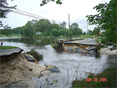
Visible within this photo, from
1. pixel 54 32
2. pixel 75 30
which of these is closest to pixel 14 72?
pixel 54 32

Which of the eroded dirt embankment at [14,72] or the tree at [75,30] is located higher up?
the tree at [75,30]

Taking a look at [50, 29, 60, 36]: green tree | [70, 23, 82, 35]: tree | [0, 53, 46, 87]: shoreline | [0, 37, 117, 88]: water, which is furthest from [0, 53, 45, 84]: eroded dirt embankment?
[70, 23, 82, 35]: tree

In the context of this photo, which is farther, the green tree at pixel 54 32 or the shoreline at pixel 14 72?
the green tree at pixel 54 32

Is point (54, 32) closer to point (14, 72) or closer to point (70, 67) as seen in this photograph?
point (70, 67)

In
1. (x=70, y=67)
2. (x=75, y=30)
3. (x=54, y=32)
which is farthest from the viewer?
(x=75, y=30)

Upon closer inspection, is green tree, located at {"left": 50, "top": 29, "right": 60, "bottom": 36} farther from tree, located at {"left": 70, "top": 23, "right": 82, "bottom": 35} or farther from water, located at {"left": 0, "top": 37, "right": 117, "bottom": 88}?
water, located at {"left": 0, "top": 37, "right": 117, "bottom": 88}

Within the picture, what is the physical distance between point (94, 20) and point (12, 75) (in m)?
5.58

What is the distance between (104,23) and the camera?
5.41 metres

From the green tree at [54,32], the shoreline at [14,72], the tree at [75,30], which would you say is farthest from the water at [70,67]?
the tree at [75,30]

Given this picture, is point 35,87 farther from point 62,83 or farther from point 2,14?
point 2,14

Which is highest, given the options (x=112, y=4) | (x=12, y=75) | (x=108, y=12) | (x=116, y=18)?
(x=112, y=4)

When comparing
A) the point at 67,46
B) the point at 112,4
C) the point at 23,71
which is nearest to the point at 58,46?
the point at 67,46

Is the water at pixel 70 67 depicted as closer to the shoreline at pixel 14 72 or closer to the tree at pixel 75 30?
the shoreline at pixel 14 72

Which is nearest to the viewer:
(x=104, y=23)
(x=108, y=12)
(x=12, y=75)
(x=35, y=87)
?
(x=108, y=12)
